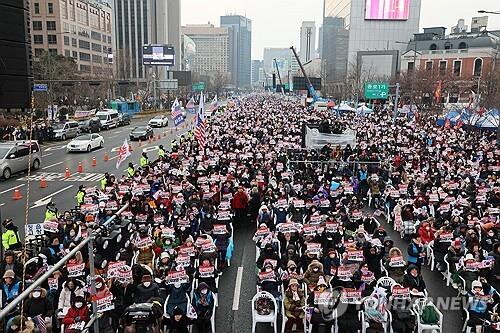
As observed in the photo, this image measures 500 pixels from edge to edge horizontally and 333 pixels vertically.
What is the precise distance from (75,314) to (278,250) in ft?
15.5

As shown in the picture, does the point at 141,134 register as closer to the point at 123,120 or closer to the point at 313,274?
the point at 123,120

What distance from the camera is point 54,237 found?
1078 centimetres

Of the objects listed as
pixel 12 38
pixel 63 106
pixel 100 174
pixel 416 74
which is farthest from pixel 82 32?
pixel 12 38

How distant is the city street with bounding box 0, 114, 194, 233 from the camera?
1773 centimetres

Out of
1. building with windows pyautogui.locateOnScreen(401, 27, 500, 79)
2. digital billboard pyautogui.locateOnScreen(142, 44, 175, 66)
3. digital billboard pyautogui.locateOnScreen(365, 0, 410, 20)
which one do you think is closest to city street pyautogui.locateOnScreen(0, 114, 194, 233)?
building with windows pyautogui.locateOnScreen(401, 27, 500, 79)

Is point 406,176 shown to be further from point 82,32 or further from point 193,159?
point 82,32

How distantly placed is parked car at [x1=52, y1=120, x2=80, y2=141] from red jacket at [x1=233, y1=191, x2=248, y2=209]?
30.7m

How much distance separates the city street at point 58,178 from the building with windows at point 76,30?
179ft

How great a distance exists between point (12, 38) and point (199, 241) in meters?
5.54

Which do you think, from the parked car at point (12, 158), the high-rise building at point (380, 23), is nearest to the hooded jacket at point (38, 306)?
the parked car at point (12, 158)

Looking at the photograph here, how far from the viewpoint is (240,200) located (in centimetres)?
1434

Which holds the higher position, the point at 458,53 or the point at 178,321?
the point at 458,53

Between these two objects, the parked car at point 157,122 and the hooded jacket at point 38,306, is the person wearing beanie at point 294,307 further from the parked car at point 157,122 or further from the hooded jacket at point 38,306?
the parked car at point 157,122

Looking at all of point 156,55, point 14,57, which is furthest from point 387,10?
point 14,57
